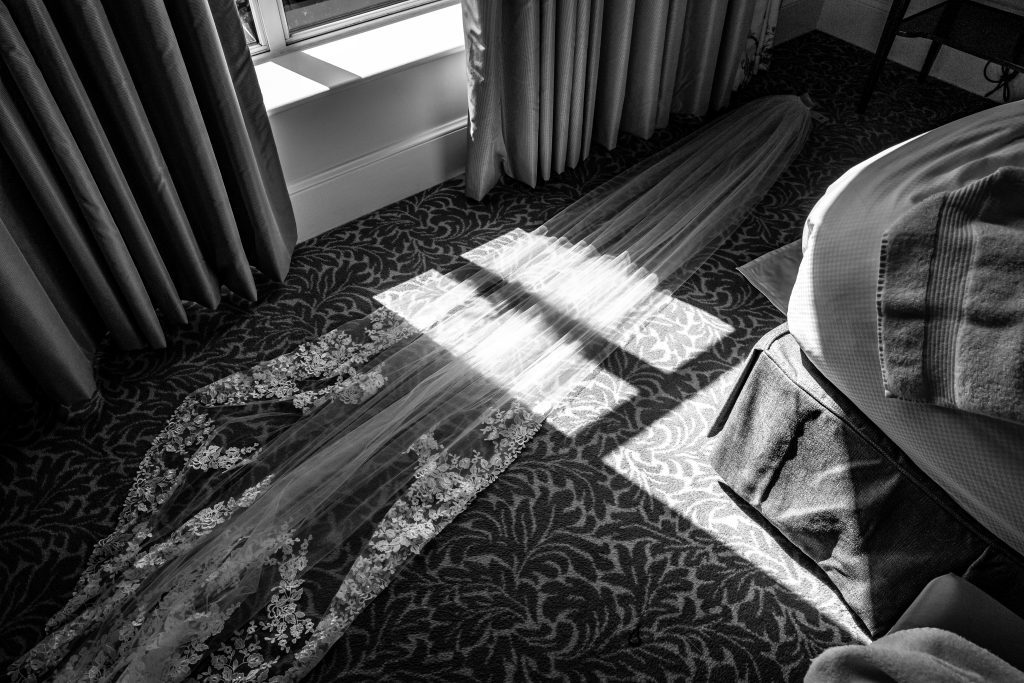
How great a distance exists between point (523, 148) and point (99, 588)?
6.09 feet

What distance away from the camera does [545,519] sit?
1.80 m

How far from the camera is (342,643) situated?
5.13ft

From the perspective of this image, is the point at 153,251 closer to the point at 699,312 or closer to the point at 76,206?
the point at 76,206

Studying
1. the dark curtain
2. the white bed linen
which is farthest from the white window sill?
the white bed linen

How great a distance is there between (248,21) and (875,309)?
2027 millimetres

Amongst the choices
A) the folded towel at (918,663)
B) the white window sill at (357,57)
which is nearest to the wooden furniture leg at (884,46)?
the white window sill at (357,57)

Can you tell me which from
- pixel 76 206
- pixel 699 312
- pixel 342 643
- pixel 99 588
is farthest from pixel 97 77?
pixel 699 312

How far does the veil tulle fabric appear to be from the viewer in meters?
1.52

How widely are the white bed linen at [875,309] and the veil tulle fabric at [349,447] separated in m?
0.75

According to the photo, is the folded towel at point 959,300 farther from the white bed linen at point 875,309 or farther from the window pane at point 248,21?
the window pane at point 248,21

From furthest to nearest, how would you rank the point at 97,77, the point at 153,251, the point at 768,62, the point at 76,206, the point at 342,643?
the point at 768,62
the point at 153,251
the point at 76,206
the point at 97,77
the point at 342,643

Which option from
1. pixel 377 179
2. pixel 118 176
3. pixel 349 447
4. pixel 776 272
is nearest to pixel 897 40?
pixel 776 272

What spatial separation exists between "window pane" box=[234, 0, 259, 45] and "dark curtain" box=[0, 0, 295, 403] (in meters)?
0.44

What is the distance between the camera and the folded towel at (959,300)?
1227 millimetres
